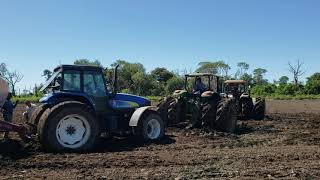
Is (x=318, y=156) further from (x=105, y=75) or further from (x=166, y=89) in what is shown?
(x=166, y=89)

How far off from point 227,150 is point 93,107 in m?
3.81

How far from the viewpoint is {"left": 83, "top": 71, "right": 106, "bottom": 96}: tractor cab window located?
1371 cm

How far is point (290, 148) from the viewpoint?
13172 millimetres

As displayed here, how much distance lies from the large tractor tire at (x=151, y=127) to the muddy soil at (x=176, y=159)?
1.03 ft

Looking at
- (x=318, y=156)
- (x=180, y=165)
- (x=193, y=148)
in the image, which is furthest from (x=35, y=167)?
(x=318, y=156)

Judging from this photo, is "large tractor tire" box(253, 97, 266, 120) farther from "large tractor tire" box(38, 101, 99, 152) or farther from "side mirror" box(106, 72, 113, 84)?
"large tractor tire" box(38, 101, 99, 152)

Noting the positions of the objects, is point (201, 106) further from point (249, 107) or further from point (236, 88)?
point (236, 88)

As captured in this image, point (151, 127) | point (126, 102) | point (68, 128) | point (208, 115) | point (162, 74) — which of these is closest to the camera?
point (68, 128)

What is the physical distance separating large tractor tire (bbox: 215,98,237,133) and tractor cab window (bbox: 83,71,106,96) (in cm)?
493

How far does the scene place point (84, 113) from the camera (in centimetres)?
1289

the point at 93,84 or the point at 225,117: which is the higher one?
the point at 93,84

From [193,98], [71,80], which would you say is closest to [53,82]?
[71,80]

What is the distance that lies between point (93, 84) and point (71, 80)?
0.66m

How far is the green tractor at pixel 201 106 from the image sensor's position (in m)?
17.5
